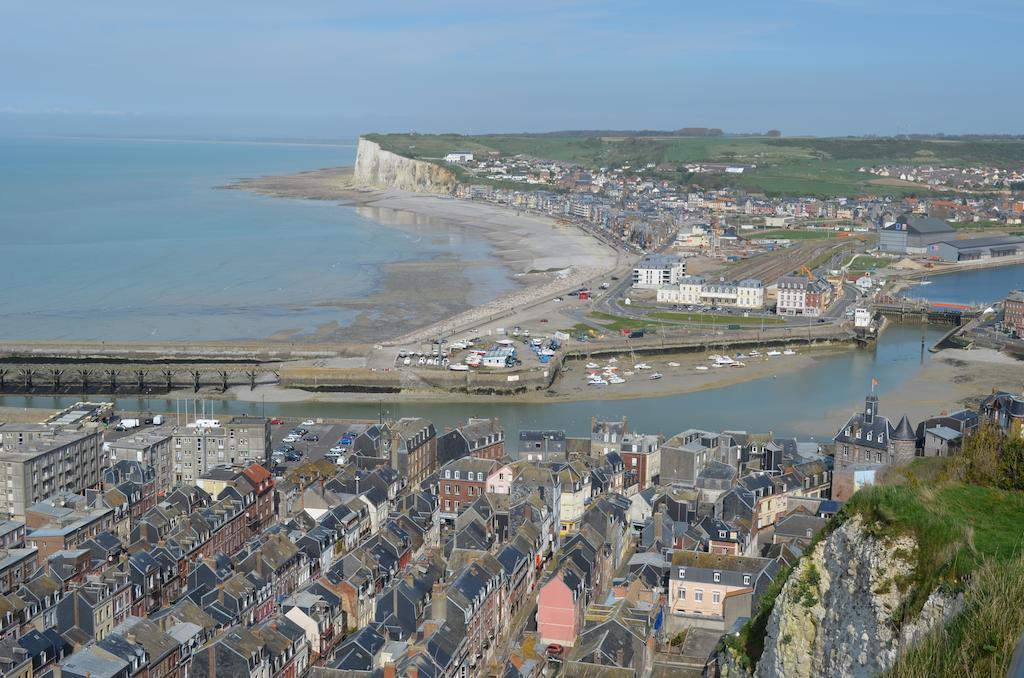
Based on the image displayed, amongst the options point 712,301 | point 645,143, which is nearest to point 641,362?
point 712,301

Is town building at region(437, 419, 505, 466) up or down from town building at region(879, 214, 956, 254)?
down

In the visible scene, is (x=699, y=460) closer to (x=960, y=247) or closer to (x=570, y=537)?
(x=570, y=537)

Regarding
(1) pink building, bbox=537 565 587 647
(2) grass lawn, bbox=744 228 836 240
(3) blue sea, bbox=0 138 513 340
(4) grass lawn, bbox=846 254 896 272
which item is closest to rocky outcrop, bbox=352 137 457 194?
(3) blue sea, bbox=0 138 513 340

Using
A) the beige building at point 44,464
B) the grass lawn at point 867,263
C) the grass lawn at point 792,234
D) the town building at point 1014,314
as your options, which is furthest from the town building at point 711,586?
the grass lawn at point 792,234

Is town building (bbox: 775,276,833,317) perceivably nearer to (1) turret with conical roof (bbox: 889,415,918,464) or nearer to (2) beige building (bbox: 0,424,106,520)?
(1) turret with conical roof (bbox: 889,415,918,464)

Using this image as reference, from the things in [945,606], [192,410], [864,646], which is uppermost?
[945,606]

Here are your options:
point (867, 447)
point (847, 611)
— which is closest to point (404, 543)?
point (867, 447)

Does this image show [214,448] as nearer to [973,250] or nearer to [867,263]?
[867,263]
